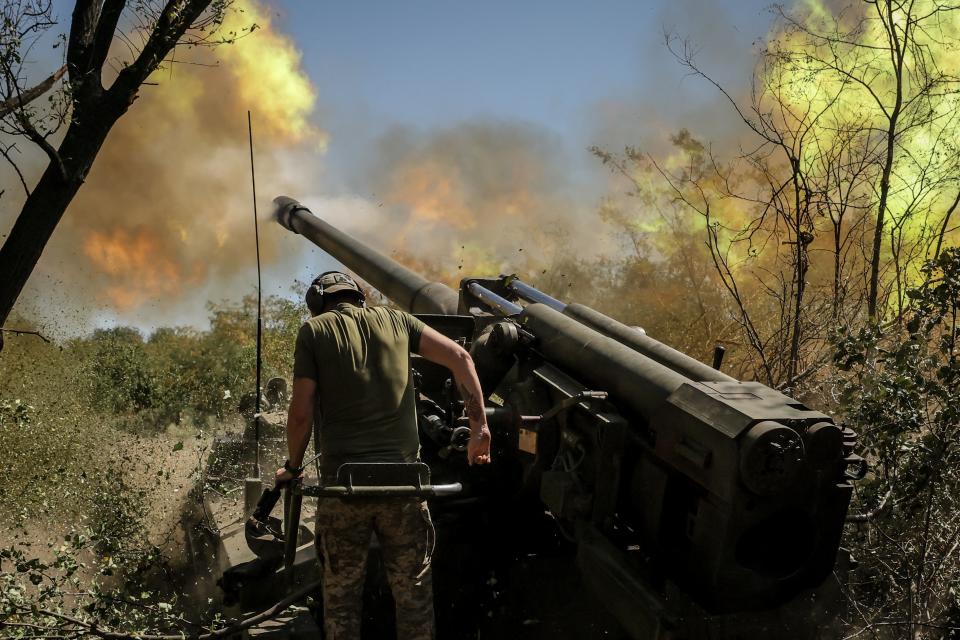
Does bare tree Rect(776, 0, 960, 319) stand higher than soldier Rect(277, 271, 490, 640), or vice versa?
bare tree Rect(776, 0, 960, 319)

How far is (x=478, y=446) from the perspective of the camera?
3965 millimetres

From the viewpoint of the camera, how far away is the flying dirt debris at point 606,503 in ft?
11.4

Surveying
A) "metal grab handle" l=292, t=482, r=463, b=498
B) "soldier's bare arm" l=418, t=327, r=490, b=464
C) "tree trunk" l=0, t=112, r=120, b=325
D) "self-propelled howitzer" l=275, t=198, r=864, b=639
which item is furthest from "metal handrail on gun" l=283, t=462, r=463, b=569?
"tree trunk" l=0, t=112, r=120, b=325

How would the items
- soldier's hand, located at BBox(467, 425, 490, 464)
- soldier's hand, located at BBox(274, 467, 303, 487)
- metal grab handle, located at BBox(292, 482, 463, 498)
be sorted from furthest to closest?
soldier's hand, located at BBox(467, 425, 490, 464), soldier's hand, located at BBox(274, 467, 303, 487), metal grab handle, located at BBox(292, 482, 463, 498)

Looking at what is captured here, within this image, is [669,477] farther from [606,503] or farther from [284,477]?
[284,477]

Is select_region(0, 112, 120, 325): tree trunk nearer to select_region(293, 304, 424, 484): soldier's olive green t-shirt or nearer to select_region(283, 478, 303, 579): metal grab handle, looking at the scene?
select_region(283, 478, 303, 579): metal grab handle

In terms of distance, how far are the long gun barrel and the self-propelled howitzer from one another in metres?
2.26

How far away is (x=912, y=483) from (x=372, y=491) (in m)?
3.23

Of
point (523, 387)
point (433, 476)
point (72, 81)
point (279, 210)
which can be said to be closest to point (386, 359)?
point (523, 387)

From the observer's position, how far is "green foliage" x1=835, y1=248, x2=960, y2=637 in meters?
4.60

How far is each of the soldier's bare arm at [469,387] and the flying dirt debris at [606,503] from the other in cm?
20

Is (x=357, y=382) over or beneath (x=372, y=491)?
over

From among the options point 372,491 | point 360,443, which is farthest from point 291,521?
point 372,491

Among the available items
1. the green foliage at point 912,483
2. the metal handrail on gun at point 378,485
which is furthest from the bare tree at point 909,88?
the metal handrail on gun at point 378,485
